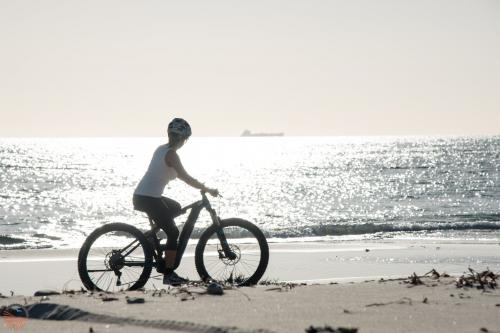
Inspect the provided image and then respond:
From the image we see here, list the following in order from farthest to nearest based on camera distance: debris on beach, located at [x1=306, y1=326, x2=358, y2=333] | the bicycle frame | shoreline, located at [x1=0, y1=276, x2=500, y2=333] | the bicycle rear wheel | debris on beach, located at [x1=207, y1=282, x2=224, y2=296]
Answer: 1. the bicycle frame
2. the bicycle rear wheel
3. debris on beach, located at [x1=207, y1=282, x2=224, y2=296]
4. shoreline, located at [x1=0, y1=276, x2=500, y2=333]
5. debris on beach, located at [x1=306, y1=326, x2=358, y2=333]

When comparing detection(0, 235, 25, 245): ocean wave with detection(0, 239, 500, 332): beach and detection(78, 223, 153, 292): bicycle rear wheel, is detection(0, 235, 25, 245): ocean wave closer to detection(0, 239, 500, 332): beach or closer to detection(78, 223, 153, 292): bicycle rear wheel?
detection(78, 223, 153, 292): bicycle rear wheel

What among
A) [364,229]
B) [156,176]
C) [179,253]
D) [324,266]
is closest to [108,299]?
[179,253]

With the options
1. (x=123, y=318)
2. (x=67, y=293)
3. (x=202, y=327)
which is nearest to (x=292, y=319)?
(x=202, y=327)

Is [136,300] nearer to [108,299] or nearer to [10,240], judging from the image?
[108,299]

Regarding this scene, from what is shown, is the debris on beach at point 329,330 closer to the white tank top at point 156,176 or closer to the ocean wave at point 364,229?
the white tank top at point 156,176

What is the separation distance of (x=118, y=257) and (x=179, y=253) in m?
0.65

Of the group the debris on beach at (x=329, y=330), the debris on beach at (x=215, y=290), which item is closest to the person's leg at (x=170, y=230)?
the debris on beach at (x=215, y=290)

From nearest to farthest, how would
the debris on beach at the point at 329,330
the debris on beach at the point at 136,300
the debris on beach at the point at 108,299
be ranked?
the debris on beach at the point at 329,330, the debris on beach at the point at 136,300, the debris on beach at the point at 108,299

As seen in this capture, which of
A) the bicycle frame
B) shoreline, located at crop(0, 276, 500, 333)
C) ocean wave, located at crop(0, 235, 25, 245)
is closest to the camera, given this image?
shoreline, located at crop(0, 276, 500, 333)

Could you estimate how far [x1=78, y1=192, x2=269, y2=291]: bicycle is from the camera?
8.53m

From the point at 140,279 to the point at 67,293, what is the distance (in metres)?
1.20

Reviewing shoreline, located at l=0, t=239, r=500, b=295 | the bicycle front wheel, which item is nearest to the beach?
the bicycle front wheel

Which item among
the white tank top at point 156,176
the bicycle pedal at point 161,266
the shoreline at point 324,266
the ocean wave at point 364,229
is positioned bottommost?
the ocean wave at point 364,229

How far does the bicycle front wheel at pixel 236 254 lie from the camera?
28.8 feet
